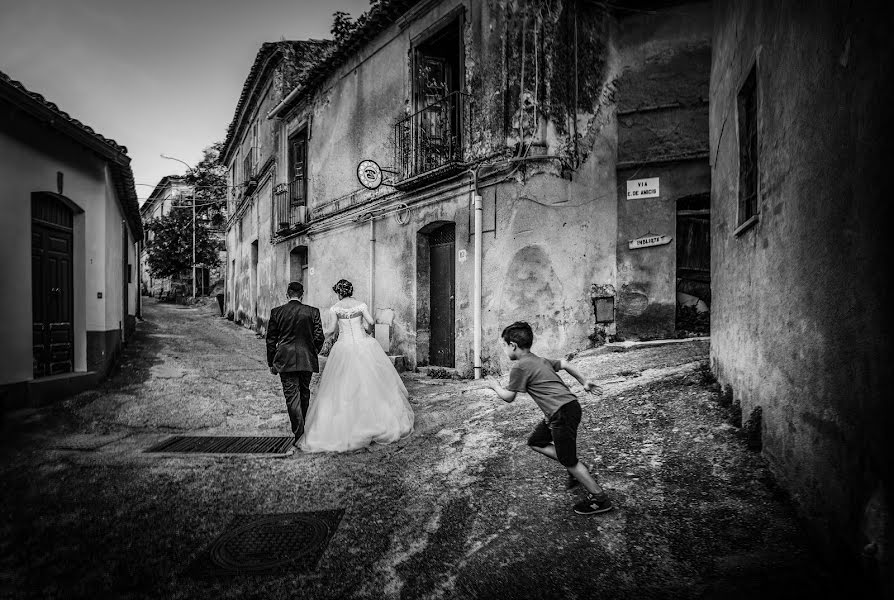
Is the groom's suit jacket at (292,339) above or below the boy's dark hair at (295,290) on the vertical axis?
Result: below

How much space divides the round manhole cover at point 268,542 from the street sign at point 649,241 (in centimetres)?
732

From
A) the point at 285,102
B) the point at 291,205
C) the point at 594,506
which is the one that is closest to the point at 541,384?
the point at 594,506

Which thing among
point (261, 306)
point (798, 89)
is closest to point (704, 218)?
point (798, 89)

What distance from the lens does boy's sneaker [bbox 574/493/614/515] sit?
3355mm

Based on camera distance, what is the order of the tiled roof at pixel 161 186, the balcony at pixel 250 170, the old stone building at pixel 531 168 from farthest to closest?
1. the tiled roof at pixel 161 186
2. the balcony at pixel 250 170
3. the old stone building at pixel 531 168

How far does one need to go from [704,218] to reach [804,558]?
25.3 feet

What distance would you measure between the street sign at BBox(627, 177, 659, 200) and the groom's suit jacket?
6.26m

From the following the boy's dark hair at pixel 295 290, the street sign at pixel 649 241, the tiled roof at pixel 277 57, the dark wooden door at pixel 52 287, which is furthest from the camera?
the tiled roof at pixel 277 57

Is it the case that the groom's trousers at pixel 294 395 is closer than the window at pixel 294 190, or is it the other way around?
the groom's trousers at pixel 294 395

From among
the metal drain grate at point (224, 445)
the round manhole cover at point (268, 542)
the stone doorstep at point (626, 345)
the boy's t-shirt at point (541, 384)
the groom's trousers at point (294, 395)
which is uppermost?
the boy's t-shirt at point (541, 384)

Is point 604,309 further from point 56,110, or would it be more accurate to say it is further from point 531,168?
point 56,110

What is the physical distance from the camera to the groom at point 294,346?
5.55 meters

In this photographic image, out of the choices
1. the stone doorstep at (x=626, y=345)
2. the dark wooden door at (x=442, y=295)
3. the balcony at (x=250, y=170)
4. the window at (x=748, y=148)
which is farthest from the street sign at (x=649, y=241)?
the balcony at (x=250, y=170)

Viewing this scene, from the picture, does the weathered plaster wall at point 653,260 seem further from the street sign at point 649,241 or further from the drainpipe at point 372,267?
the drainpipe at point 372,267
